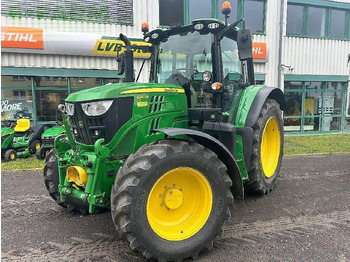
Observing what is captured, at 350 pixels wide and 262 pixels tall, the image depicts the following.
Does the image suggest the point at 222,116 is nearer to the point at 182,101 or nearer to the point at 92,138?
the point at 182,101

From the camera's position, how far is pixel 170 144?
9.59 ft

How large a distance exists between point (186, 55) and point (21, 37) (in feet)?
23.1

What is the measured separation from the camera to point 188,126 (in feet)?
12.7

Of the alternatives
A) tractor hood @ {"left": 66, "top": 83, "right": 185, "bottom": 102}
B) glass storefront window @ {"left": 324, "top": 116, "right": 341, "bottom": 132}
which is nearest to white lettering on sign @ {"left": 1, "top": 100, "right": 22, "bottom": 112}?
tractor hood @ {"left": 66, "top": 83, "right": 185, "bottom": 102}

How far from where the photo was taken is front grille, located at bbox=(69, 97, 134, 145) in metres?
3.16

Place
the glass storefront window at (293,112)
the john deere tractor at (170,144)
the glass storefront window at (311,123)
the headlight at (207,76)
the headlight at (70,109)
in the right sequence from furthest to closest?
the glass storefront window at (311,123) → the glass storefront window at (293,112) → the headlight at (207,76) → the headlight at (70,109) → the john deere tractor at (170,144)

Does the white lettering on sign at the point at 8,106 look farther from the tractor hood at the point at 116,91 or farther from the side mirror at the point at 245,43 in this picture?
the side mirror at the point at 245,43

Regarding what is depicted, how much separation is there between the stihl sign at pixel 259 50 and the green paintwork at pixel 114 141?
863 centimetres

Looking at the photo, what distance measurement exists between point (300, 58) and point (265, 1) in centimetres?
275

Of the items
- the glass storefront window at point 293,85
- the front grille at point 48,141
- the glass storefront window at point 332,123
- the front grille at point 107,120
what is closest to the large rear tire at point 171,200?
the front grille at point 107,120

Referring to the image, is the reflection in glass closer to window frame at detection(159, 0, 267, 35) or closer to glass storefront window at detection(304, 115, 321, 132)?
window frame at detection(159, 0, 267, 35)

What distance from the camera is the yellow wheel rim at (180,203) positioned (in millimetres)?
2906

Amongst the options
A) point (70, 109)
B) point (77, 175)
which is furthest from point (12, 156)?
point (77, 175)

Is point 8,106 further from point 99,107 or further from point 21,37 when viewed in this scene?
point 99,107
